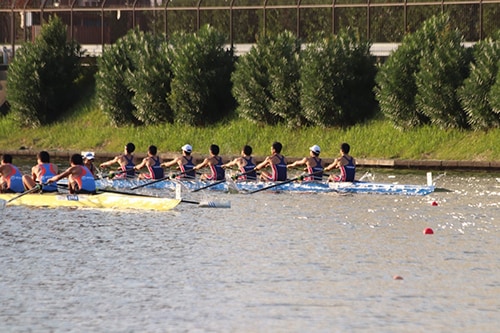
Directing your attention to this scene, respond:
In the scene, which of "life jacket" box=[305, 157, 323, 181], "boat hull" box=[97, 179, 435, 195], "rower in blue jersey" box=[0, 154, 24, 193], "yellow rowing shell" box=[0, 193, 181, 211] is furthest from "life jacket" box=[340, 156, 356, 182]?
"rower in blue jersey" box=[0, 154, 24, 193]

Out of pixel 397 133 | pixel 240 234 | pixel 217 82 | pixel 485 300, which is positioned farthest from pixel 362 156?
pixel 485 300

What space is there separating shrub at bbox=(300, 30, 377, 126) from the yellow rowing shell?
866 inches

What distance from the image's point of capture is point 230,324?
23047 mm

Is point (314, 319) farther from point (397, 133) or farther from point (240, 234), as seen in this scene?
point (397, 133)

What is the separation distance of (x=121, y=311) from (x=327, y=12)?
184ft

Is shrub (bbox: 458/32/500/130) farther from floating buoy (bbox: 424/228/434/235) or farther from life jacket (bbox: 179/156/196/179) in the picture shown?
floating buoy (bbox: 424/228/434/235)

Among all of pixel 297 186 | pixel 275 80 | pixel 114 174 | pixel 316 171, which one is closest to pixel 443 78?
pixel 275 80

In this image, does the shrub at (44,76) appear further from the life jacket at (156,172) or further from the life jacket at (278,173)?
the life jacket at (278,173)

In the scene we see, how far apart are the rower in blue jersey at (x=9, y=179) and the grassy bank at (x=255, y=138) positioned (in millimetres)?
20416

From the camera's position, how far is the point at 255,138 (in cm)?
6431

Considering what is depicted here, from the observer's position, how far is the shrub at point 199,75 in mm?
65312

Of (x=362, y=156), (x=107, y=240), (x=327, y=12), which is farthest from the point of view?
(x=327, y=12)

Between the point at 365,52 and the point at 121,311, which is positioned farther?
the point at 365,52

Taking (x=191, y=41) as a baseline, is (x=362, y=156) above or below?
below
